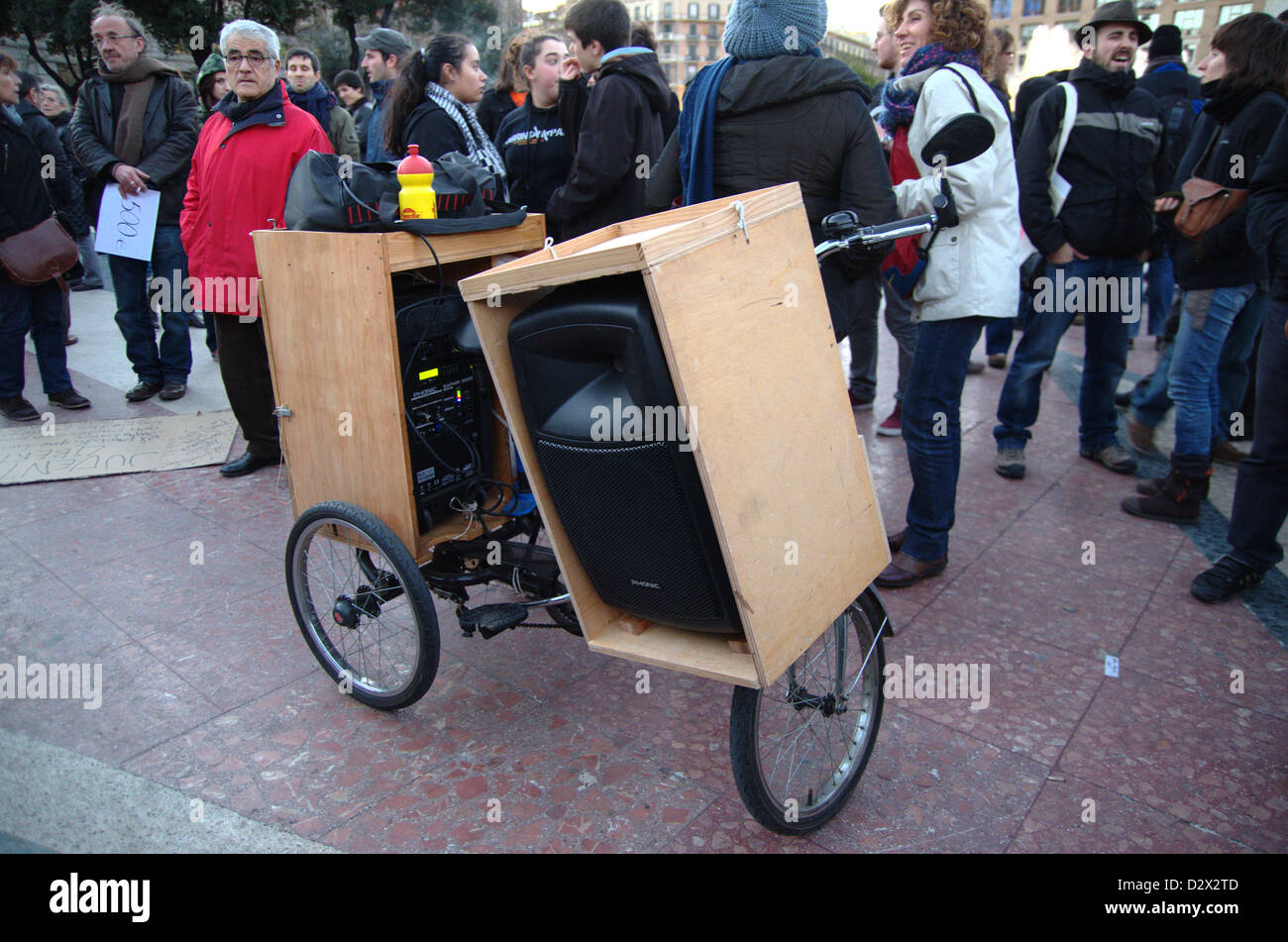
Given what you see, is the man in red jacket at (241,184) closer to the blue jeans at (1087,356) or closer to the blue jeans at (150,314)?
the blue jeans at (150,314)

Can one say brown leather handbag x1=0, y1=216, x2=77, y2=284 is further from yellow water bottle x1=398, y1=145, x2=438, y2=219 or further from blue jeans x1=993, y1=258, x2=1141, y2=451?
blue jeans x1=993, y1=258, x2=1141, y2=451

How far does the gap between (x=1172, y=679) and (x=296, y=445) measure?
303cm

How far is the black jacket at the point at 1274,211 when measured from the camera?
309cm

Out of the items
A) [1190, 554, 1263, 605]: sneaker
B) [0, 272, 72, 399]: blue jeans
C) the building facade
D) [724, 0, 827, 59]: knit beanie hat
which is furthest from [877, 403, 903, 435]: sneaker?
the building facade

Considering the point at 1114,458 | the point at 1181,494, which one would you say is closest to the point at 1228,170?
the point at 1181,494

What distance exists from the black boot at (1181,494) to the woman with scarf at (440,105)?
3532 mm

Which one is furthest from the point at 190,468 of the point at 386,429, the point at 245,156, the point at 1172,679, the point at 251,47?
the point at 1172,679

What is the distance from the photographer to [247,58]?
→ 169 inches

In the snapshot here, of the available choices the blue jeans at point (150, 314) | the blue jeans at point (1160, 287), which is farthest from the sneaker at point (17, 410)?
the blue jeans at point (1160, 287)

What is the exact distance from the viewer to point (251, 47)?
427 centimetres

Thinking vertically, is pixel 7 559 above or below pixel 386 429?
below

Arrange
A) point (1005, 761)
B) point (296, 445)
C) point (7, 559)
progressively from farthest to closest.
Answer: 1. point (7, 559)
2. point (296, 445)
3. point (1005, 761)
